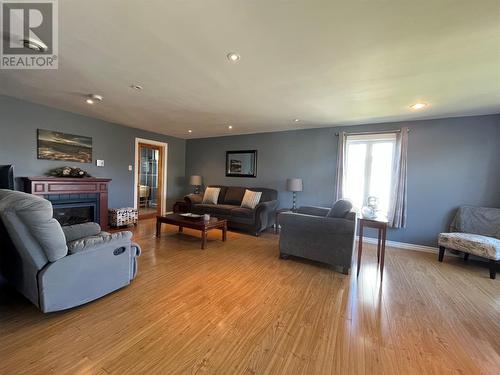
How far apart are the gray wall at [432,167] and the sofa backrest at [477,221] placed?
0.60ft

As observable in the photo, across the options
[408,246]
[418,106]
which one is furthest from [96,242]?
[408,246]

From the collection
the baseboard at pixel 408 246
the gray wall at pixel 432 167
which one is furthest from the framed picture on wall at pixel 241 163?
the baseboard at pixel 408 246

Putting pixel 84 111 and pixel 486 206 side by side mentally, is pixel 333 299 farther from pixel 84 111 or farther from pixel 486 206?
pixel 84 111

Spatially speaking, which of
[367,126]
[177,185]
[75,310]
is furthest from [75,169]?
[367,126]

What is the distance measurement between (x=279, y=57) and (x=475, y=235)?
3.87 meters

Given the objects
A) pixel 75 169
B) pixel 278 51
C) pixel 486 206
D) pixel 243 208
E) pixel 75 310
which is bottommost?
pixel 75 310

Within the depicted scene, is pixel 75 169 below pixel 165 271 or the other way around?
the other way around

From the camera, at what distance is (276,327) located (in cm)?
174

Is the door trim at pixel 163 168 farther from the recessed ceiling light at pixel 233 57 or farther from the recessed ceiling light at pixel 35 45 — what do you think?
the recessed ceiling light at pixel 233 57

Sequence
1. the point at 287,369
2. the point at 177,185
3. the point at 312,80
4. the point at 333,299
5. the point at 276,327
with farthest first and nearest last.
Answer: the point at 177,185 → the point at 312,80 → the point at 333,299 → the point at 276,327 → the point at 287,369

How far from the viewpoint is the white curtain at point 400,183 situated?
12.7ft

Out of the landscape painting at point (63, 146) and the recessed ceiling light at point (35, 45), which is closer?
the recessed ceiling light at point (35, 45)

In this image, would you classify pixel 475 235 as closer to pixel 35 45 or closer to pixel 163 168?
pixel 35 45

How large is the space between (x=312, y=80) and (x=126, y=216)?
4597mm
